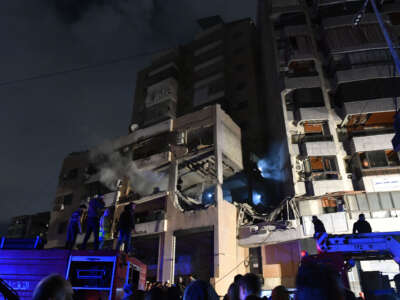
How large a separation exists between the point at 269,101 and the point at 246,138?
17.4 feet

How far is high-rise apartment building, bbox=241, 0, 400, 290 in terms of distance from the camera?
2045 cm

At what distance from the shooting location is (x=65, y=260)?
838cm

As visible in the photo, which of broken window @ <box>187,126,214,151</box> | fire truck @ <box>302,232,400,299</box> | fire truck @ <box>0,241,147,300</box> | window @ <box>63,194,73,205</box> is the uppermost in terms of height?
broken window @ <box>187,126,214,151</box>

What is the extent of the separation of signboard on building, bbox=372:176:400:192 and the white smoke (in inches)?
708

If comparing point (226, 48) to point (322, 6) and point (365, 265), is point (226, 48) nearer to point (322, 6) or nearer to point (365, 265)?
point (322, 6)

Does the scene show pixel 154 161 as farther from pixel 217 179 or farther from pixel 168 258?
pixel 168 258

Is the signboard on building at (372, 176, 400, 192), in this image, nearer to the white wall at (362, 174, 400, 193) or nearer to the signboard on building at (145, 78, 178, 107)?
the white wall at (362, 174, 400, 193)

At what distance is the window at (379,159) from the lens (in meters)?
22.1

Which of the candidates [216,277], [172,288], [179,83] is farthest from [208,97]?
[172,288]

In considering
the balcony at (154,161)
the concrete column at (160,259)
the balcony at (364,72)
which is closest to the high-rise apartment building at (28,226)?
the balcony at (154,161)

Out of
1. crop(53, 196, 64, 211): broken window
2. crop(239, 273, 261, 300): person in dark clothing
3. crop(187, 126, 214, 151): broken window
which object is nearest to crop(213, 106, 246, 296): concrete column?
crop(187, 126, 214, 151): broken window

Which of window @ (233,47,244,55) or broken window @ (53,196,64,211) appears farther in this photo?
window @ (233,47,244,55)

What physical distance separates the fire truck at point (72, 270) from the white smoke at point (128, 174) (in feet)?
62.1

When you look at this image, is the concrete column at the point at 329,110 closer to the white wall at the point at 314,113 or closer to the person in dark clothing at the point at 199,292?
the white wall at the point at 314,113
